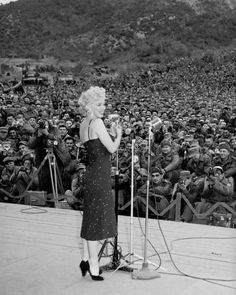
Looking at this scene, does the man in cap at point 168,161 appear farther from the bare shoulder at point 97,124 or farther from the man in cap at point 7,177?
the bare shoulder at point 97,124

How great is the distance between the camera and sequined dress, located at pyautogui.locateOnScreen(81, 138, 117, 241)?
3.56 m

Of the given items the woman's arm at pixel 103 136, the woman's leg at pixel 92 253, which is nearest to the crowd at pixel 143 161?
the woman's arm at pixel 103 136

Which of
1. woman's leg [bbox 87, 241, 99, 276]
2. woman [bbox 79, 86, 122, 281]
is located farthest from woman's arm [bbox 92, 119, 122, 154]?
woman's leg [bbox 87, 241, 99, 276]

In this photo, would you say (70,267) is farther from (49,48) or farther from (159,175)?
(49,48)

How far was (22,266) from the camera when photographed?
4.09 meters

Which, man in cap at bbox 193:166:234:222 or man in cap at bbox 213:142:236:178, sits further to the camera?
man in cap at bbox 213:142:236:178

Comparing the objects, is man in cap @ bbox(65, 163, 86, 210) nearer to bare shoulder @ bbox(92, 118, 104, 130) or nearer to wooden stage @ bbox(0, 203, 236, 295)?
wooden stage @ bbox(0, 203, 236, 295)

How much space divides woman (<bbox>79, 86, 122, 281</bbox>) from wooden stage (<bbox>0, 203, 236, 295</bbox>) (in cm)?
24

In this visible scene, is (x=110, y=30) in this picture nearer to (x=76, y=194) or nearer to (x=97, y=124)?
(x=76, y=194)

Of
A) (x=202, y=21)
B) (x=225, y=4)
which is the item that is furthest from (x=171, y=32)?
(x=225, y=4)

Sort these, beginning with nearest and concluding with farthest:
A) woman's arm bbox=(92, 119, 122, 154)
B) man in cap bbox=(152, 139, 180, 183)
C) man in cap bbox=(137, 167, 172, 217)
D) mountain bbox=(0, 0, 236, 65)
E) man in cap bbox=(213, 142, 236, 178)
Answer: woman's arm bbox=(92, 119, 122, 154) → man in cap bbox=(137, 167, 172, 217) → man in cap bbox=(213, 142, 236, 178) → man in cap bbox=(152, 139, 180, 183) → mountain bbox=(0, 0, 236, 65)

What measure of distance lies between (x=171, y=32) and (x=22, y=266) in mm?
25300

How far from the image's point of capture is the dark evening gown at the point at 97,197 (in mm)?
3559

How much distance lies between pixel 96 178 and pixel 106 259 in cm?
92
